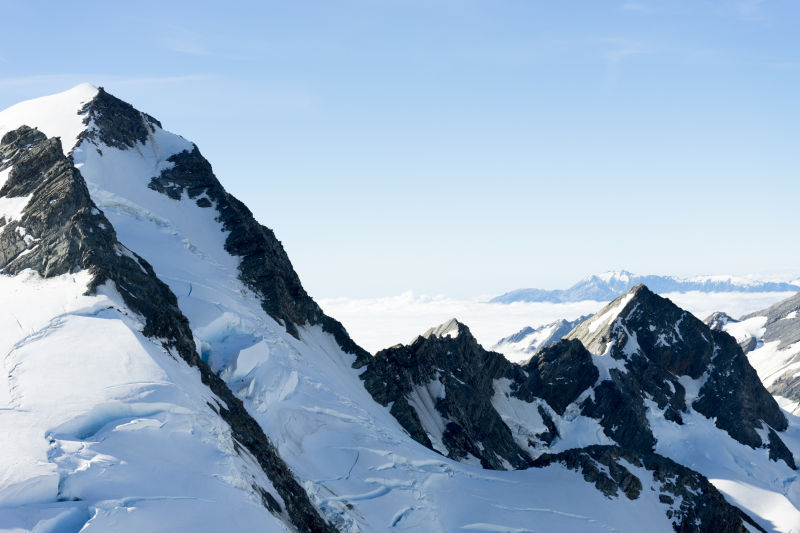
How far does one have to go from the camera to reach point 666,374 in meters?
155

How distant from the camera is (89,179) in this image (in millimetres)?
88625

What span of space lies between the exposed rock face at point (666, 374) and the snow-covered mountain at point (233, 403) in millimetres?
948

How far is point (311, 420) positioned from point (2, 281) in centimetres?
2897

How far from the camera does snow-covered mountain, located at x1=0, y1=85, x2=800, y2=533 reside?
37.9 metres

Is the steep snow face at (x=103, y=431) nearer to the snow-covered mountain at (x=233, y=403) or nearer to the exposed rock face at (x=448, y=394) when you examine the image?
the snow-covered mountain at (x=233, y=403)

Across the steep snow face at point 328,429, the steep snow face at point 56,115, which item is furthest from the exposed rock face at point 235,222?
the steep snow face at point 328,429

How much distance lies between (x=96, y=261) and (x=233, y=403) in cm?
1574

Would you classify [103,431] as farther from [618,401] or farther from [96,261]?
[618,401]

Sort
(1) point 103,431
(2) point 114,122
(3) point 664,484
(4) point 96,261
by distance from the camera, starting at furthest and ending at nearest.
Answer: (2) point 114,122, (3) point 664,484, (4) point 96,261, (1) point 103,431

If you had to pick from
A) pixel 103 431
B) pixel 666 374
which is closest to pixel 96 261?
pixel 103 431

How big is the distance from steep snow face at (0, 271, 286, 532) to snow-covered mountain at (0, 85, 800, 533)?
141 mm

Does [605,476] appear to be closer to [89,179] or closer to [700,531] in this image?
[700,531]

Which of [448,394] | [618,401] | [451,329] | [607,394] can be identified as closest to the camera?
[448,394]

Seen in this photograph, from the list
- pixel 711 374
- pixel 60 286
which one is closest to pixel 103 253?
pixel 60 286
